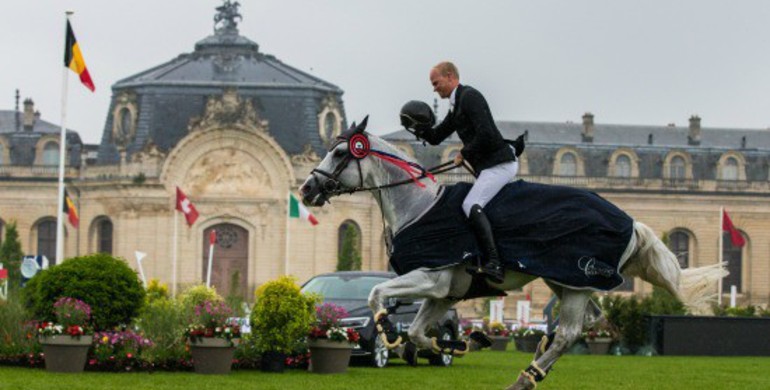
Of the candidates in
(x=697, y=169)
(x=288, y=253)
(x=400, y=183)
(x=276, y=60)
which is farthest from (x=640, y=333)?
(x=697, y=169)

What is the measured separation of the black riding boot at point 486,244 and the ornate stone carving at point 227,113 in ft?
198

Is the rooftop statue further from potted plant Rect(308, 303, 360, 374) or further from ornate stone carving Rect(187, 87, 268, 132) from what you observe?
potted plant Rect(308, 303, 360, 374)

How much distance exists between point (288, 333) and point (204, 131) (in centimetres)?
5014

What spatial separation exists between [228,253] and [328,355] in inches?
2032

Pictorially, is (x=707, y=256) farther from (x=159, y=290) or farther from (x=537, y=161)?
(x=159, y=290)

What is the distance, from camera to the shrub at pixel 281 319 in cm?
2531

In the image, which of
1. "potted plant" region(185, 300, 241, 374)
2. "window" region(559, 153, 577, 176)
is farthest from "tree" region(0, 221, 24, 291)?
"potted plant" region(185, 300, 241, 374)

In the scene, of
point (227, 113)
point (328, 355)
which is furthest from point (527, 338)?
point (227, 113)

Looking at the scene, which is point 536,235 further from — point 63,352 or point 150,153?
point 150,153

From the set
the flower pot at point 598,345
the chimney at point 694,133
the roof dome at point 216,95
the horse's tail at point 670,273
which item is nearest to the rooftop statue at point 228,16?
the roof dome at point 216,95

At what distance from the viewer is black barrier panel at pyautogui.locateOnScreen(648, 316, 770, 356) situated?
37062 mm

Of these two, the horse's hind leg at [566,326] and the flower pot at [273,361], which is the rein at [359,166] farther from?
the flower pot at [273,361]

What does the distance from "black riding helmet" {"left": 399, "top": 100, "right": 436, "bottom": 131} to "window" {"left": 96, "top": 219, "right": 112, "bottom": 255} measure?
2527 inches

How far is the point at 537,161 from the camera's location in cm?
8825
